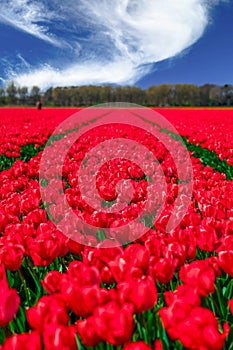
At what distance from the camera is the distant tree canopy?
105500 mm

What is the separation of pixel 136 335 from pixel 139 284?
Answer: 0.31 metres

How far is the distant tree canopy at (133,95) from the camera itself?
10550 centimetres

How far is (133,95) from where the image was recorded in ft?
360

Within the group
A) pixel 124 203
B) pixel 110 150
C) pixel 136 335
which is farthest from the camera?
pixel 110 150

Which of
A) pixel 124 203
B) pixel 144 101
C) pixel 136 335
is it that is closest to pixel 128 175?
pixel 124 203

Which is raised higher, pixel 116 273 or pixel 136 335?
pixel 116 273

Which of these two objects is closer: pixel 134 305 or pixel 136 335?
pixel 134 305

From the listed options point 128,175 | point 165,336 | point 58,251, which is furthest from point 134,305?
point 128,175

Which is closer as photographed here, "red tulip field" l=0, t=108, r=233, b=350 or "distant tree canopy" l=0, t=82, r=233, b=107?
"red tulip field" l=0, t=108, r=233, b=350

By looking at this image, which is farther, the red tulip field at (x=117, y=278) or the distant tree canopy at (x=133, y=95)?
the distant tree canopy at (x=133, y=95)

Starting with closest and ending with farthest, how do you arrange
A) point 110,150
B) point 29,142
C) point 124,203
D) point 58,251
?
point 58,251 → point 124,203 → point 110,150 → point 29,142

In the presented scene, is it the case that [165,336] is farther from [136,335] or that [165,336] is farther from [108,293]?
[108,293]

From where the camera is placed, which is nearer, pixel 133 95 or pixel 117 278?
pixel 117 278

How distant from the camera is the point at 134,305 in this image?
4.66 feet
